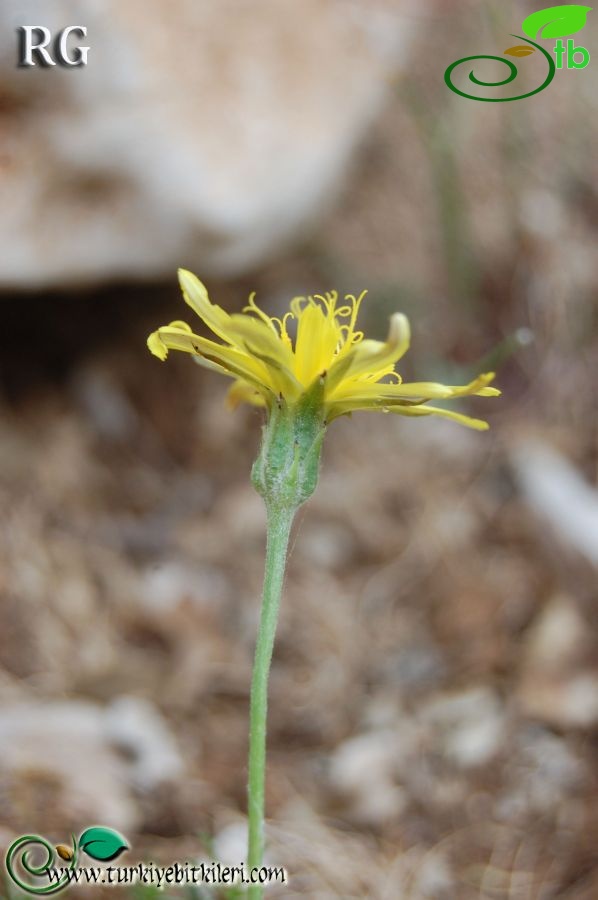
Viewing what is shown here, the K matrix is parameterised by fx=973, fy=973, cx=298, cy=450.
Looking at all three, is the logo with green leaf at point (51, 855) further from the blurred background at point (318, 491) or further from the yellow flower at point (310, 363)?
the yellow flower at point (310, 363)

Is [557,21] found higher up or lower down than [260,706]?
higher up

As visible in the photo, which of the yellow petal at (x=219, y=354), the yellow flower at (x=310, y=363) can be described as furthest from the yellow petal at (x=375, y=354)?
the yellow petal at (x=219, y=354)

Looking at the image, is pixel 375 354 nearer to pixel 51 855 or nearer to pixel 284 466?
pixel 284 466

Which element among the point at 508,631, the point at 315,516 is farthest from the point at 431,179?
the point at 508,631

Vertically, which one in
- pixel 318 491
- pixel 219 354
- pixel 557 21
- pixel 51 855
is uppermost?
pixel 557 21

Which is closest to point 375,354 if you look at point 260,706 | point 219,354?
point 219,354

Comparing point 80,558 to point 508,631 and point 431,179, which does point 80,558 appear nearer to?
point 508,631

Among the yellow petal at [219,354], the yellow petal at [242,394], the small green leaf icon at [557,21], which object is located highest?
the small green leaf icon at [557,21]

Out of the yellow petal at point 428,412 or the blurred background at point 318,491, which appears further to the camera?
the blurred background at point 318,491

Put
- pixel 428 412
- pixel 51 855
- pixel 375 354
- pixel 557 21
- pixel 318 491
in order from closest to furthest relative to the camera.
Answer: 1. pixel 375 354
2. pixel 428 412
3. pixel 51 855
4. pixel 318 491
5. pixel 557 21
